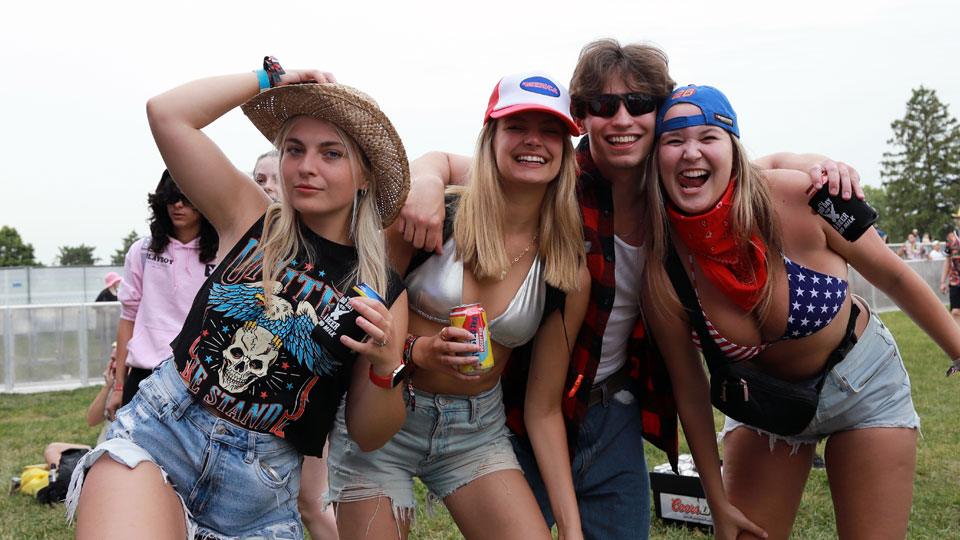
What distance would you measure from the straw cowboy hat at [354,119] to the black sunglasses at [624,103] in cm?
86

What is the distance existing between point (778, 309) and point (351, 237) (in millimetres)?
1700

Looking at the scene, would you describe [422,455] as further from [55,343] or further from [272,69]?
[55,343]

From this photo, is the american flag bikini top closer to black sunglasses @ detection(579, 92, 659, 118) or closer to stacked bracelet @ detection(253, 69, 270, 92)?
black sunglasses @ detection(579, 92, 659, 118)

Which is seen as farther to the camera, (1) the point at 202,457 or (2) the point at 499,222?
(2) the point at 499,222

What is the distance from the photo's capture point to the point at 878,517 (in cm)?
285

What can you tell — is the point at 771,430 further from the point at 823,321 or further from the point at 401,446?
the point at 401,446

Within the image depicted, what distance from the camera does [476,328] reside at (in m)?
2.46

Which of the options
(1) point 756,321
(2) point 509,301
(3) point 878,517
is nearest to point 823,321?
(1) point 756,321

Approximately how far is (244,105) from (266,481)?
1.38 metres

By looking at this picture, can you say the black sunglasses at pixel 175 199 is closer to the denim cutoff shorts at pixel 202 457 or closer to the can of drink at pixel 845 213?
the denim cutoff shorts at pixel 202 457

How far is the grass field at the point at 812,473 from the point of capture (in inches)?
194

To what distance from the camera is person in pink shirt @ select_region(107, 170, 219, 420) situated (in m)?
4.17

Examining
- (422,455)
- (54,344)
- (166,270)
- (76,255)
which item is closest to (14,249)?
(76,255)

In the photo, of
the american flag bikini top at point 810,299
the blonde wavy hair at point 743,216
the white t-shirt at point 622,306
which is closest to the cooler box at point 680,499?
the white t-shirt at point 622,306
